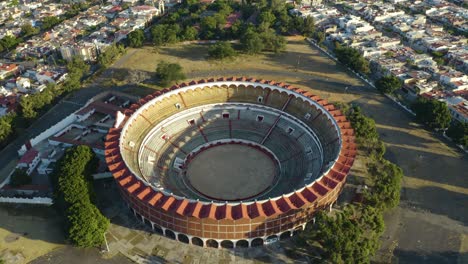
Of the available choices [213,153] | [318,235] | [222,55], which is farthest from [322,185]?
[222,55]

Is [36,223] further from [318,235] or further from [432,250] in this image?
[432,250]

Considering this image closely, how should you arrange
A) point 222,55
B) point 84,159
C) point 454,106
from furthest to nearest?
1. point 222,55
2. point 454,106
3. point 84,159

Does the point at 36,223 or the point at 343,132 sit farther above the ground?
the point at 343,132

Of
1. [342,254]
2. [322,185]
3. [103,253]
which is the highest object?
[322,185]

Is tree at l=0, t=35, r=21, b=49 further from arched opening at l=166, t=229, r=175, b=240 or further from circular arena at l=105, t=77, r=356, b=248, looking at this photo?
arched opening at l=166, t=229, r=175, b=240

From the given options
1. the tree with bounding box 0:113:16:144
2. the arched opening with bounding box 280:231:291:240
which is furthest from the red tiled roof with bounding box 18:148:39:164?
the arched opening with bounding box 280:231:291:240

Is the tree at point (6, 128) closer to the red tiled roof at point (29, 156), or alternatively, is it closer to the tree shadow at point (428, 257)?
the red tiled roof at point (29, 156)

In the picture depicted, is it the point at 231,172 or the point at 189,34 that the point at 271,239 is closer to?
the point at 231,172

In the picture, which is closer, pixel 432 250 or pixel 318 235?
pixel 318 235

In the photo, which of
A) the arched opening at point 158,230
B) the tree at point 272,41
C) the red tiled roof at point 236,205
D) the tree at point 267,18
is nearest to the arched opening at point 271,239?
the red tiled roof at point 236,205
